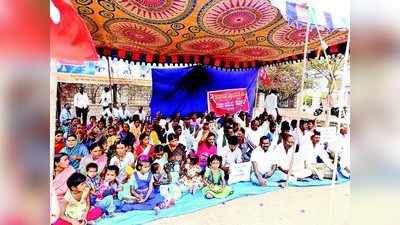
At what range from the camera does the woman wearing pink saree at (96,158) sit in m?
1.76

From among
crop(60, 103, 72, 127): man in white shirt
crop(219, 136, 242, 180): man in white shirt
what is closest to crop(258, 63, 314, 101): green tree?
crop(219, 136, 242, 180): man in white shirt

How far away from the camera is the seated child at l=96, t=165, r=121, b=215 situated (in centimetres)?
182

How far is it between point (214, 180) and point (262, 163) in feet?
1.05

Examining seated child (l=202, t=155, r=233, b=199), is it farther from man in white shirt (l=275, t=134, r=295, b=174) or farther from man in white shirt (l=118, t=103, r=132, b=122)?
man in white shirt (l=118, t=103, r=132, b=122)

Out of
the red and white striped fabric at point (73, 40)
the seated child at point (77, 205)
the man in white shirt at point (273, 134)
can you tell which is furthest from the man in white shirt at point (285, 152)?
the red and white striped fabric at point (73, 40)

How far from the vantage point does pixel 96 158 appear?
5.93 feet

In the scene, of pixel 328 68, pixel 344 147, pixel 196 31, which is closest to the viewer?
pixel 344 147

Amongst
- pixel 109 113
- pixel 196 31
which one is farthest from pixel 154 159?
pixel 196 31

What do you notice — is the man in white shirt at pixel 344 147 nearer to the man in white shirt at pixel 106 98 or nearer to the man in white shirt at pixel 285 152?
the man in white shirt at pixel 285 152

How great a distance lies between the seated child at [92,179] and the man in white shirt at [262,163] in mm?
937

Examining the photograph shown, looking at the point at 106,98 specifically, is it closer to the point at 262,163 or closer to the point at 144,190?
the point at 144,190

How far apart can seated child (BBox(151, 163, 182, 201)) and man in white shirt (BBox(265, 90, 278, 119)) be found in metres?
0.72

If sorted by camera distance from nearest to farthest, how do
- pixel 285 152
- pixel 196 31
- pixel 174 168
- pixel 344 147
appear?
pixel 344 147, pixel 196 31, pixel 174 168, pixel 285 152

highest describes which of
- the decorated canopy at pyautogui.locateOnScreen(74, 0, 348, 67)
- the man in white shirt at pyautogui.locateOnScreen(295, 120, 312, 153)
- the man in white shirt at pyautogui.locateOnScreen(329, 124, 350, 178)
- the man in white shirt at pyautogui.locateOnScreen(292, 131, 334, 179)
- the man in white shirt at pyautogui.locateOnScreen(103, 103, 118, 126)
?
the decorated canopy at pyautogui.locateOnScreen(74, 0, 348, 67)
